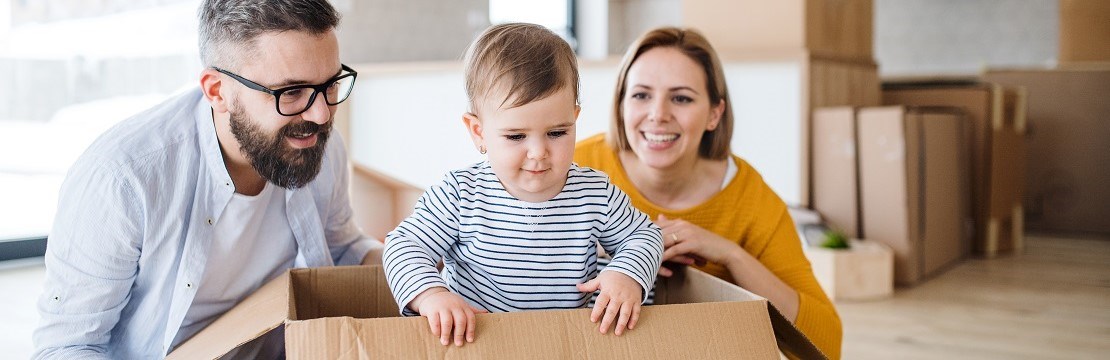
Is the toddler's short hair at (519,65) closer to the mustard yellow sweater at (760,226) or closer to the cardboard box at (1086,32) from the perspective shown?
the mustard yellow sweater at (760,226)

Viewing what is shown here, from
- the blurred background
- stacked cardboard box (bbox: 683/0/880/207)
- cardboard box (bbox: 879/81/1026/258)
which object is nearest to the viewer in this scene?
the blurred background

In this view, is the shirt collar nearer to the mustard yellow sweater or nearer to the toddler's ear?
the toddler's ear

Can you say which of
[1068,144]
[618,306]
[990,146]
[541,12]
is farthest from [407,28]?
[618,306]

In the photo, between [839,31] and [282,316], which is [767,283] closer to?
[282,316]

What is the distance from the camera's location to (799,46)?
354 cm

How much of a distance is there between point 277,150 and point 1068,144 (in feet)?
14.0

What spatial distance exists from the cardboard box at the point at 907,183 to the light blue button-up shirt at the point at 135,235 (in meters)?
2.48

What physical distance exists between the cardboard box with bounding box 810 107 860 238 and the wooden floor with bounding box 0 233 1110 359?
34 cm

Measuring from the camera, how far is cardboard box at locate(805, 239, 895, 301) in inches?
127

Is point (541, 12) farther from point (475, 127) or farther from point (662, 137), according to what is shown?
point (475, 127)

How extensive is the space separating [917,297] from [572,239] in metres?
2.40

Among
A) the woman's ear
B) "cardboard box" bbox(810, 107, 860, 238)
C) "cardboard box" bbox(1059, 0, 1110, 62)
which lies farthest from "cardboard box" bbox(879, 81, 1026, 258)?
the woman's ear

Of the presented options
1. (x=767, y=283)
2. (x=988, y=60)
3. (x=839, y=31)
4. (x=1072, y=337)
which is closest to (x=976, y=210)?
(x=839, y=31)

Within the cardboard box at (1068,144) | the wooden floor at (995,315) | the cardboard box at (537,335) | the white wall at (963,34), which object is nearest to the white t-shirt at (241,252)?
the cardboard box at (537,335)
